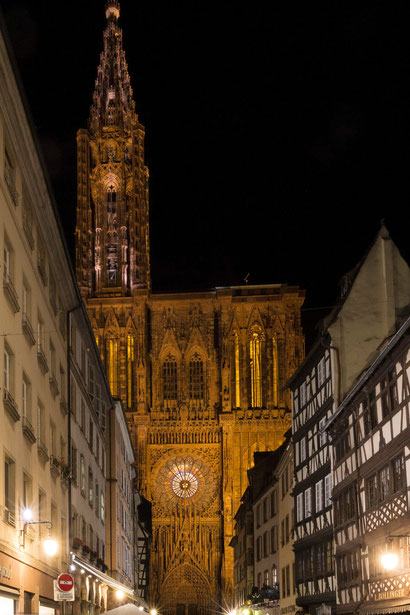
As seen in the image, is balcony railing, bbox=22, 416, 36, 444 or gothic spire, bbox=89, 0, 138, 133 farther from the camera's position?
gothic spire, bbox=89, 0, 138, 133

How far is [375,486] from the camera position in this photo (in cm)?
2498

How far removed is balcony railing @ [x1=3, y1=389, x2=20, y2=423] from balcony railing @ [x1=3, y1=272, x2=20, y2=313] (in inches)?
63.5

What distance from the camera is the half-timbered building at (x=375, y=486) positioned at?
22.0 meters

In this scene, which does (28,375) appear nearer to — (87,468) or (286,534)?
(87,468)

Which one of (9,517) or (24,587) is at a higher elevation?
(9,517)

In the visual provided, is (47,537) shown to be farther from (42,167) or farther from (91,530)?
(91,530)

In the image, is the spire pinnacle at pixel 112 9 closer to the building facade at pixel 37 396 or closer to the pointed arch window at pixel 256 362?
the pointed arch window at pixel 256 362

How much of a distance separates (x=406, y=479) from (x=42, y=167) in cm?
1021

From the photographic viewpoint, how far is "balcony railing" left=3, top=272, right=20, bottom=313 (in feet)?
54.7

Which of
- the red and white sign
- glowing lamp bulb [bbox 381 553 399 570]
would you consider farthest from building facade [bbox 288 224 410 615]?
the red and white sign

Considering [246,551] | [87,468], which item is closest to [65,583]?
[87,468]

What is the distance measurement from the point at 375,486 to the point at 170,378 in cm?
5505

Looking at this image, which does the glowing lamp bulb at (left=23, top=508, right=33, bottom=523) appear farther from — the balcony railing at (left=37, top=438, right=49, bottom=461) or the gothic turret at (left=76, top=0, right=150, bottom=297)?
the gothic turret at (left=76, top=0, right=150, bottom=297)

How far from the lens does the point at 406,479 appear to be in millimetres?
21578
